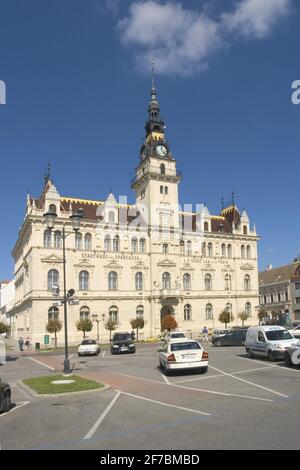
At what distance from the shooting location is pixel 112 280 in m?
63.6

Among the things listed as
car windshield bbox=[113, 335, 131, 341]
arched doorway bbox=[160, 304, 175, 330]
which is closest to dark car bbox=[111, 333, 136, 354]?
car windshield bbox=[113, 335, 131, 341]

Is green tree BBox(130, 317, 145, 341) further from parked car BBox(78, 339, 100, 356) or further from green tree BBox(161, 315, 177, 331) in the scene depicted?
parked car BBox(78, 339, 100, 356)

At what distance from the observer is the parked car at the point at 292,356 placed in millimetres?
21156

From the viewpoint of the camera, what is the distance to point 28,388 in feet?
58.2

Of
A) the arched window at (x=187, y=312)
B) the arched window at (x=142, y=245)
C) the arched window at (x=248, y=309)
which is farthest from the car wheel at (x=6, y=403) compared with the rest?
the arched window at (x=248, y=309)

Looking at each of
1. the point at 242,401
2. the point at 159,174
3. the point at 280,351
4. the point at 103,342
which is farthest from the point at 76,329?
the point at 242,401

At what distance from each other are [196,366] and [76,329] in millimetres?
40709

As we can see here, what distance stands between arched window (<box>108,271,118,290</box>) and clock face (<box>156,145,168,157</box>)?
61.9 ft

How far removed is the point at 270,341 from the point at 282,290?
7023 centimetres

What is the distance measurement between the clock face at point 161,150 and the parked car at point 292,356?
50.3 meters

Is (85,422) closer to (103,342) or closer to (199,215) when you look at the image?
(103,342)

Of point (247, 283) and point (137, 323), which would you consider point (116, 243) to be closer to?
point (137, 323)

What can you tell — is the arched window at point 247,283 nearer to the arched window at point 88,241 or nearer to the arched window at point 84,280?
the arched window at point 84,280

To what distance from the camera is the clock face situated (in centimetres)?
6919
